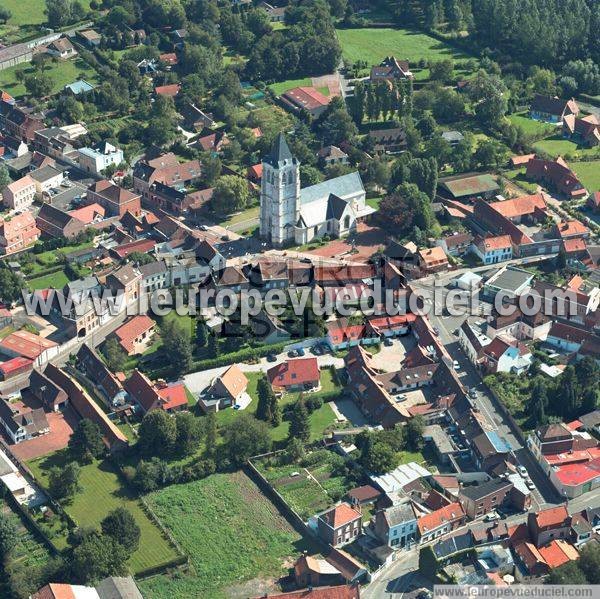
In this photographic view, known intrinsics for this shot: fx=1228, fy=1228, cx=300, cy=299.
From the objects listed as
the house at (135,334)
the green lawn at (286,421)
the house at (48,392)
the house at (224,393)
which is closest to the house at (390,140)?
the house at (135,334)

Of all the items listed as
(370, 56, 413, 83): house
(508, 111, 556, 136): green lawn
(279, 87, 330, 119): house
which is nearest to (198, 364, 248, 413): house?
(279, 87, 330, 119): house

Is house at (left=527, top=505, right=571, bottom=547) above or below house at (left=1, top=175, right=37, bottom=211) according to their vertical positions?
below

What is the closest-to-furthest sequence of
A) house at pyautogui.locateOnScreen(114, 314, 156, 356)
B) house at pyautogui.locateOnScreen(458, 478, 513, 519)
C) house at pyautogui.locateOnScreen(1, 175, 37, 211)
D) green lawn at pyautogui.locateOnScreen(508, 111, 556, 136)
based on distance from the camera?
house at pyautogui.locateOnScreen(458, 478, 513, 519) < house at pyautogui.locateOnScreen(114, 314, 156, 356) < house at pyautogui.locateOnScreen(1, 175, 37, 211) < green lawn at pyautogui.locateOnScreen(508, 111, 556, 136)

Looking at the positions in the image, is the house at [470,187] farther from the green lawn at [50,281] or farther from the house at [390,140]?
the green lawn at [50,281]

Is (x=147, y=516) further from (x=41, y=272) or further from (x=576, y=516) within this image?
(x=41, y=272)

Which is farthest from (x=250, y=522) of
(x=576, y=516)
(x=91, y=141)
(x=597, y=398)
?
(x=91, y=141)

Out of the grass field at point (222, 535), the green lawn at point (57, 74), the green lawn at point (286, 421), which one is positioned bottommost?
the grass field at point (222, 535)

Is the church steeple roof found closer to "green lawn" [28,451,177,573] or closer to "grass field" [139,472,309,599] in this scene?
"grass field" [139,472,309,599]
